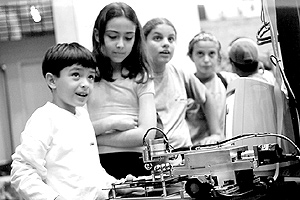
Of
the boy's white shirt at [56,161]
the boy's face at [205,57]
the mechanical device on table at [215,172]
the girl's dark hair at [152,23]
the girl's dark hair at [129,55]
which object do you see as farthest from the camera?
the boy's face at [205,57]

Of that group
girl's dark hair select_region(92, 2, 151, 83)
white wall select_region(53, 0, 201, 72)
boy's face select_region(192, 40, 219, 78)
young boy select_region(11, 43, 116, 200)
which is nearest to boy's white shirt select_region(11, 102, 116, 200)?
young boy select_region(11, 43, 116, 200)

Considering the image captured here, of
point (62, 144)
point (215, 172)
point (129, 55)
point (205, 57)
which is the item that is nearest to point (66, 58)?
point (62, 144)

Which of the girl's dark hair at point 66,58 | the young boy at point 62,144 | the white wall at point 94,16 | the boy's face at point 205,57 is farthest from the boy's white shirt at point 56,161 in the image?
the boy's face at point 205,57

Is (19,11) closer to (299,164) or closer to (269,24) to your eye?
(269,24)

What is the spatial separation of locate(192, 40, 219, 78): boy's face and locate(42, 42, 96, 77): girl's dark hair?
71 centimetres

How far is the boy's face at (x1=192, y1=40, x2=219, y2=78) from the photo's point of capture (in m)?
1.80

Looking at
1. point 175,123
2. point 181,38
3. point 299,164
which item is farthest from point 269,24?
point 181,38

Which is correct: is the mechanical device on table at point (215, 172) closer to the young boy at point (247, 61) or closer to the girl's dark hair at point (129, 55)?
the girl's dark hair at point (129, 55)

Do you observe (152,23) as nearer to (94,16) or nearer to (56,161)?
(94,16)

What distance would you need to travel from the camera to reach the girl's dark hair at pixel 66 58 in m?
1.14

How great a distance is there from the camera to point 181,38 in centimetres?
189

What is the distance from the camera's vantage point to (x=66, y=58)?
1146 mm

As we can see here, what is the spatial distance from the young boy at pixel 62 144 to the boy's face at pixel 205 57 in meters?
0.71

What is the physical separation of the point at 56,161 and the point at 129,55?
1.72ft
